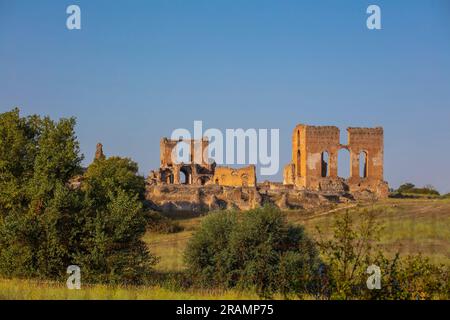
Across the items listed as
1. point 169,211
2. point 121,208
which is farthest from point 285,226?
point 169,211

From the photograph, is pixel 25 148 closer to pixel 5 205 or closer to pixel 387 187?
pixel 5 205

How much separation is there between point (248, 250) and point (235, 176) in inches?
1646

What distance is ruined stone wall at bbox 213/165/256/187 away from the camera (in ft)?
197

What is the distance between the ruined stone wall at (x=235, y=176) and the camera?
59969 millimetres

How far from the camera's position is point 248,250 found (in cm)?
1892

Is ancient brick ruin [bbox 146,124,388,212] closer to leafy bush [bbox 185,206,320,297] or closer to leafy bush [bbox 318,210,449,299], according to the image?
leafy bush [bbox 185,206,320,297]

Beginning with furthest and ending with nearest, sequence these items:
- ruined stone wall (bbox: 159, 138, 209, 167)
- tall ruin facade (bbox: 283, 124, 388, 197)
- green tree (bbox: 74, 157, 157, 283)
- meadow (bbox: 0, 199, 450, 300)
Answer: ruined stone wall (bbox: 159, 138, 209, 167)
tall ruin facade (bbox: 283, 124, 388, 197)
green tree (bbox: 74, 157, 157, 283)
meadow (bbox: 0, 199, 450, 300)

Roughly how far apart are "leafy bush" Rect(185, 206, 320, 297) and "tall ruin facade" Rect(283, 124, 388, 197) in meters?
36.6

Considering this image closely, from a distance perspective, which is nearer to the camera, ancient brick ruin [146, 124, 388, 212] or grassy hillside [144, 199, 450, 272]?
grassy hillside [144, 199, 450, 272]

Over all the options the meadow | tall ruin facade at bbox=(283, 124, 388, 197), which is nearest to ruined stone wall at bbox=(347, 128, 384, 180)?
tall ruin facade at bbox=(283, 124, 388, 197)

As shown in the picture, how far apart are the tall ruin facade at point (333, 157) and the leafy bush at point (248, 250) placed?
36.6 m

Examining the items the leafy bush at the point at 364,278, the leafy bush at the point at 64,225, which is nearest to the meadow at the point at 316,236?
the leafy bush at the point at 364,278

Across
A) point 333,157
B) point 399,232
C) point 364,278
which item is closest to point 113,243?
point 364,278

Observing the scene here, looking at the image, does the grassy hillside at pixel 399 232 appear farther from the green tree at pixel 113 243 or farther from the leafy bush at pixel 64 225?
the leafy bush at pixel 64 225
